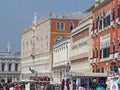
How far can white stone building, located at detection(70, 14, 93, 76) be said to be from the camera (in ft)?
229

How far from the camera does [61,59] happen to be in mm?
92750

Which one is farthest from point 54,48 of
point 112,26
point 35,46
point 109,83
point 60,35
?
point 109,83

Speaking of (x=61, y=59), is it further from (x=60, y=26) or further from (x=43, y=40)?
(x=43, y=40)

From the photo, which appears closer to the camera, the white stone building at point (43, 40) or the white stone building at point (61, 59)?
the white stone building at point (61, 59)

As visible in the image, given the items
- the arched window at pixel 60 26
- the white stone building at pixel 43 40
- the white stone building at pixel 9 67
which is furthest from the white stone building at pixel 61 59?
the white stone building at pixel 9 67

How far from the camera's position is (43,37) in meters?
113

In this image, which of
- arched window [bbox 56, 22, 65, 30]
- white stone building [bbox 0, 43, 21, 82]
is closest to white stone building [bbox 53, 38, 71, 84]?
arched window [bbox 56, 22, 65, 30]

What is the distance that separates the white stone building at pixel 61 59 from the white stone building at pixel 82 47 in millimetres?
3391

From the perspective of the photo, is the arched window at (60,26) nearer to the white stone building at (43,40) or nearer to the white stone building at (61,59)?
the white stone building at (43,40)

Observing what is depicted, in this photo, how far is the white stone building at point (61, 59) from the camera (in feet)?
290

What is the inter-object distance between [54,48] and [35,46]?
72.4 ft

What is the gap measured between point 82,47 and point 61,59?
17148mm

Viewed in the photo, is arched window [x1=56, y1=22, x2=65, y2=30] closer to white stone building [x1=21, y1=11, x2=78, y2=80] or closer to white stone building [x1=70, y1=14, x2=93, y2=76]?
white stone building [x1=21, y1=11, x2=78, y2=80]

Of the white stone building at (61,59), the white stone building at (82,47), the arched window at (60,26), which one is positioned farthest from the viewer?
the arched window at (60,26)
